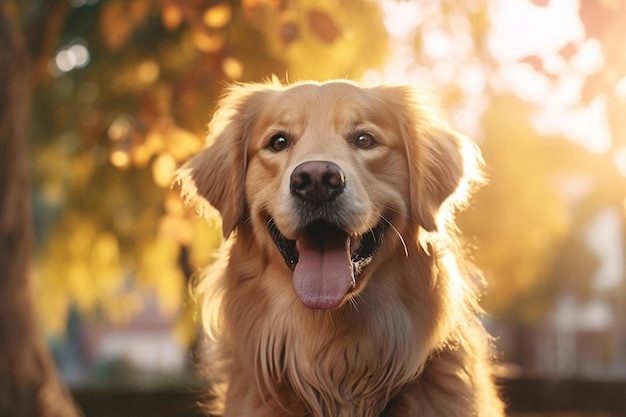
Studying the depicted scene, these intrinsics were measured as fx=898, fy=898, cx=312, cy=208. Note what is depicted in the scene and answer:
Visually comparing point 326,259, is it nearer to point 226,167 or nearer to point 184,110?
point 226,167

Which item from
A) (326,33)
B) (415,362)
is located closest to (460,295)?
(415,362)

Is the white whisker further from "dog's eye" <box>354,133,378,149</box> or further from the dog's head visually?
"dog's eye" <box>354,133,378,149</box>

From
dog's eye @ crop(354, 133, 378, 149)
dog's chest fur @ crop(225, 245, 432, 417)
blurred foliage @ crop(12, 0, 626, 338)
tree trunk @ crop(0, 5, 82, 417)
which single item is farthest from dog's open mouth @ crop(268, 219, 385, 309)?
tree trunk @ crop(0, 5, 82, 417)

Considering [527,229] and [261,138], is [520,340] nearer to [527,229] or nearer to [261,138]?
[527,229]

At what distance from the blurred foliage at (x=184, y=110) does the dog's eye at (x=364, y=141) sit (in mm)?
1065

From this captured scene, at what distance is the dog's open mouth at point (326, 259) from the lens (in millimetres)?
4125

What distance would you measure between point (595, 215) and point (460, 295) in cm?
4037

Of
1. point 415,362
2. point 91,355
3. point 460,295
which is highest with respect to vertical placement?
point 460,295

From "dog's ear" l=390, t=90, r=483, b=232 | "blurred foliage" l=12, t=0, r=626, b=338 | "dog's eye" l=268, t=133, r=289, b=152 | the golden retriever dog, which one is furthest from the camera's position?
"blurred foliage" l=12, t=0, r=626, b=338

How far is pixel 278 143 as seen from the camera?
463 cm

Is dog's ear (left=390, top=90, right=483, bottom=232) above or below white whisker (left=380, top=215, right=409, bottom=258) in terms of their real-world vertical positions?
above

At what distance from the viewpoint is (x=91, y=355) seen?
80062mm

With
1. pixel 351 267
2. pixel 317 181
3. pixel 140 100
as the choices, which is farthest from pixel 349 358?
pixel 140 100

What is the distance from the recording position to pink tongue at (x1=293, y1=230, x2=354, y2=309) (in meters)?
4.12
